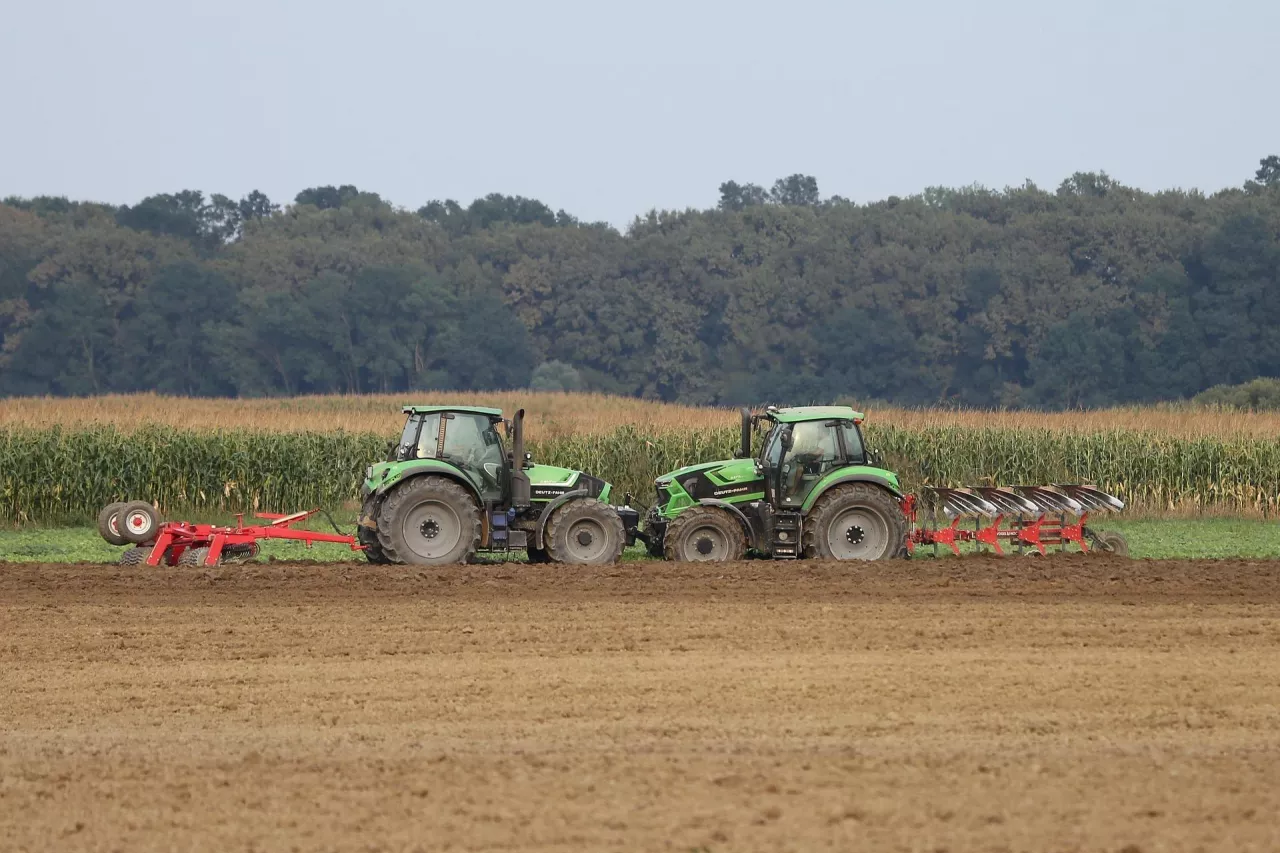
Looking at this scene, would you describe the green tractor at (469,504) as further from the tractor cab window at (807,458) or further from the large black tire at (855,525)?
the large black tire at (855,525)

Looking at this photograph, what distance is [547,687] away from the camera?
1118 cm

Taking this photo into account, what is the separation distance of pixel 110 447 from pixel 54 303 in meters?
50.5

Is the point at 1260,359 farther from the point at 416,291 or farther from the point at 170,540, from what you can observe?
the point at 170,540

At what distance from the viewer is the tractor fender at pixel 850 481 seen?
Answer: 1742cm

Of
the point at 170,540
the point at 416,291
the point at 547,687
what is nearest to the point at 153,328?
the point at 416,291


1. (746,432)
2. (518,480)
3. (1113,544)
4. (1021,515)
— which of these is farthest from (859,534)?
(518,480)

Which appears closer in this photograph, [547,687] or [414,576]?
[547,687]

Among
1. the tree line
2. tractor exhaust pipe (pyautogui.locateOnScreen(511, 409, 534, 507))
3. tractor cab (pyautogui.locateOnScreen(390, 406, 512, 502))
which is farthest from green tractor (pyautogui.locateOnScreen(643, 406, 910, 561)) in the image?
the tree line

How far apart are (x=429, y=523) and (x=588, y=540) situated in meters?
1.66

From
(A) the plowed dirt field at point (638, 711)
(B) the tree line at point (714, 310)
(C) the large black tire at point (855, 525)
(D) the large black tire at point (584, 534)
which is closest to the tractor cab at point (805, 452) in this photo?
(C) the large black tire at point (855, 525)

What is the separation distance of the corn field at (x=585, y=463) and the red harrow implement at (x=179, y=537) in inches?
320

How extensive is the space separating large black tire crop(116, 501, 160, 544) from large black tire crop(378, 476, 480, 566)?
2418mm

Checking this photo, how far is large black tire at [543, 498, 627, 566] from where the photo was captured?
56.6 ft

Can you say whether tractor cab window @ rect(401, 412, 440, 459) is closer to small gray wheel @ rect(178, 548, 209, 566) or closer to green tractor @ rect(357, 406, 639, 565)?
green tractor @ rect(357, 406, 639, 565)
